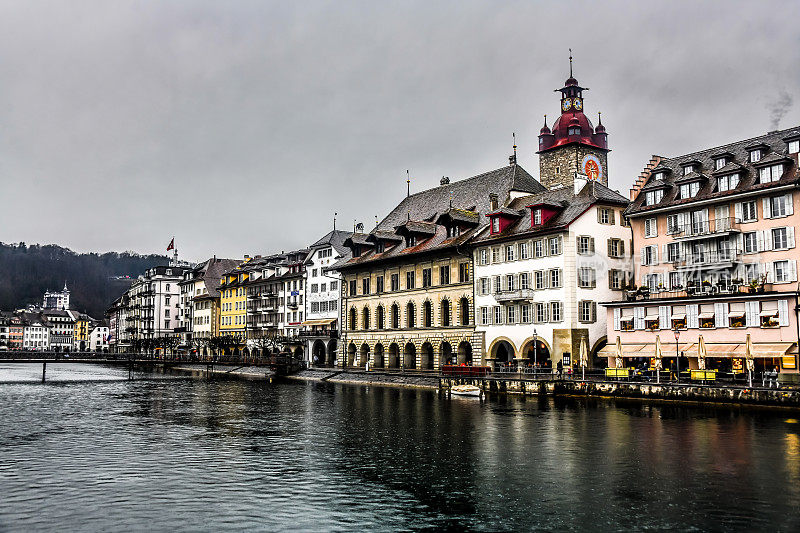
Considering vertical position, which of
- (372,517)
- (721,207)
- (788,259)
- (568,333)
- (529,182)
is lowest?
(372,517)

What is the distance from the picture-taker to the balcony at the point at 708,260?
6328 centimetres

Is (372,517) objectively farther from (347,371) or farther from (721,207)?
(347,371)

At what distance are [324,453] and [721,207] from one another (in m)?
43.6

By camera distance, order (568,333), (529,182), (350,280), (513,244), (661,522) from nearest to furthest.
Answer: (661,522) < (568,333) < (513,244) < (529,182) < (350,280)

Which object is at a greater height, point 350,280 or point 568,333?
point 350,280

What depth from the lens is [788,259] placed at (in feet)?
196

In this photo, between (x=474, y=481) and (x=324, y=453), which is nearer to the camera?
(x=474, y=481)

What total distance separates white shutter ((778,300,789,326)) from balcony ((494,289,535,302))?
23.7 meters

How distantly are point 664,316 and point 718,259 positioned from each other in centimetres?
649

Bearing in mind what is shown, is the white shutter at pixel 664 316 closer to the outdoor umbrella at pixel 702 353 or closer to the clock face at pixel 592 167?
the outdoor umbrella at pixel 702 353

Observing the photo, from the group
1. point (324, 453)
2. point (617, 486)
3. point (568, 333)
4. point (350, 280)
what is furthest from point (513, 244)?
point (617, 486)

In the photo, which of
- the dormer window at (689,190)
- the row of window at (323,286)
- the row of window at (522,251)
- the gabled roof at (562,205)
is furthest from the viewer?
the row of window at (323,286)

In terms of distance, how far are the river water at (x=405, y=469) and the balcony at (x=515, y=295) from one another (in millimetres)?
20420

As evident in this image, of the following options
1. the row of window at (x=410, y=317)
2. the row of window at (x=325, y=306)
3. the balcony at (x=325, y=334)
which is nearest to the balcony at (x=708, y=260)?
the row of window at (x=410, y=317)
